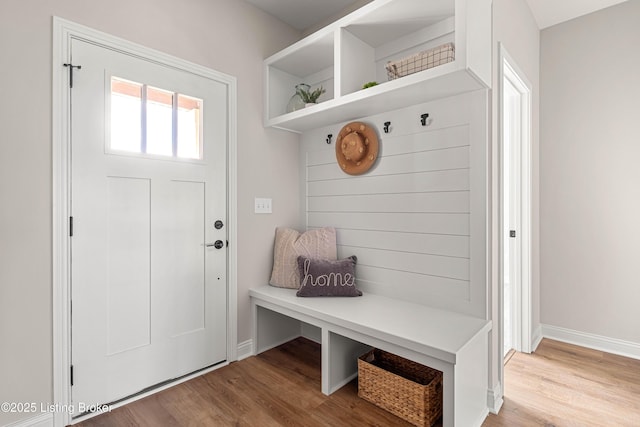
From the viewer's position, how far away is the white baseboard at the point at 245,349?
2404 millimetres

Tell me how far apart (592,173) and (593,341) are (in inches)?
53.7

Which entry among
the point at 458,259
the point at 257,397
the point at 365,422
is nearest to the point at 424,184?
the point at 458,259

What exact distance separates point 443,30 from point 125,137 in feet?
6.59

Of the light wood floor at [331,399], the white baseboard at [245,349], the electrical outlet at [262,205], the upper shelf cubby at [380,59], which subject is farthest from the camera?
the electrical outlet at [262,205]

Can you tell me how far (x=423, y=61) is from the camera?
174cm

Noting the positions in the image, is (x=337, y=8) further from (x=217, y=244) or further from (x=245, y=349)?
(x=245, y=349)

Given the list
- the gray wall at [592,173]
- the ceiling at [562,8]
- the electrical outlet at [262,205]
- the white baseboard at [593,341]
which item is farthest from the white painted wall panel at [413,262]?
the ceiling at [562,8]

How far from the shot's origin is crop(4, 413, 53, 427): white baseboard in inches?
59.4

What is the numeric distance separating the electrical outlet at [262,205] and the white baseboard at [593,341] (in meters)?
2.64

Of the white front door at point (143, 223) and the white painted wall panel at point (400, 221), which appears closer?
the white front door at point (143, 223)

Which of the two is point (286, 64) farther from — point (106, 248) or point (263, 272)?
point (106, 248)

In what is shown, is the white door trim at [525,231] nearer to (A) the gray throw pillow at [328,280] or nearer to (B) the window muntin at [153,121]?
(A) the gray throw pillow at [328,280]

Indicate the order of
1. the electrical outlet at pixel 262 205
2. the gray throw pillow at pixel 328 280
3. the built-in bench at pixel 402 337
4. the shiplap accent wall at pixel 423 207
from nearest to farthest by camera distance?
1. the built-in bench at pixel 402 337
2. the shiplap accent wall at pixel 423 207
3. the gray throw pillow at pixel 328 280
4. the electrical outlet at pixel 262 205

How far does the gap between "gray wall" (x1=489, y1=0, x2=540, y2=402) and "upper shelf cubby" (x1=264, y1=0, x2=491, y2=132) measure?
21 cm
